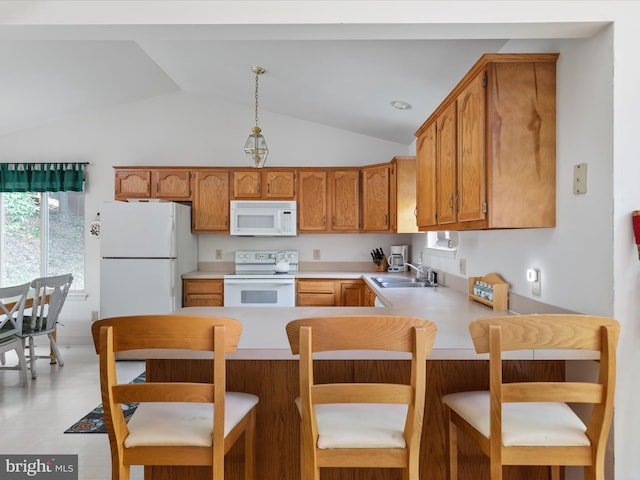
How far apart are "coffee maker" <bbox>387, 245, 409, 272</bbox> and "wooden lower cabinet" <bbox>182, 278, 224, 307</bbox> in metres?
1.91

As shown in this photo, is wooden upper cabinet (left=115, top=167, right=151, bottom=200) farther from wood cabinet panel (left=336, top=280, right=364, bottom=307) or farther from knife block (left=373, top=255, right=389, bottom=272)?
knife block (left=373, top=255, right=389, bottom=272)

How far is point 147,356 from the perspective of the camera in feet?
5.04

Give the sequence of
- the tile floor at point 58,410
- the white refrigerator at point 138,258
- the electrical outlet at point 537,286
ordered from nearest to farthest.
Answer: the electrical outlet at point 537,286 → the tile floor at point 58,410 → the white refrigerator at point 138,258

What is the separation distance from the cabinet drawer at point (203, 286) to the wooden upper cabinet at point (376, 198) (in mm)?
1698

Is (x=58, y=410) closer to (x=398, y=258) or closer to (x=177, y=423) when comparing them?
(x=177, y=423)

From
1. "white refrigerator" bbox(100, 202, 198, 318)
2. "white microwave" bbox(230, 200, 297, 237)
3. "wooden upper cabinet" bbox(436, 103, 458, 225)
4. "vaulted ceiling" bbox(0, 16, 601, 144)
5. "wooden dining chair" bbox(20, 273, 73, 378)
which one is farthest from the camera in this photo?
"white microwave" bbox(230, 200, 297, 237)

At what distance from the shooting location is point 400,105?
359cm

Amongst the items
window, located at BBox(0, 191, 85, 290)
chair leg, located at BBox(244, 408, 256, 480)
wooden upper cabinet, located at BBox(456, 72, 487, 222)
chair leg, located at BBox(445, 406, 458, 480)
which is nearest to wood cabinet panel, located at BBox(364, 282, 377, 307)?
wooden upper cabinet, located at BBox(456, 72, 487, 222)

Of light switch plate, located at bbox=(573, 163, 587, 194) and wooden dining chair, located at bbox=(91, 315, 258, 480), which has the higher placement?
light switch plate, located at bbox=(573, 163, 587, 194)

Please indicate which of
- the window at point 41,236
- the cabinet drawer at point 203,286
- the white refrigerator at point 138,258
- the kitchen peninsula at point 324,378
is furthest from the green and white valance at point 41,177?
the kitchen peninsula at point 324,378

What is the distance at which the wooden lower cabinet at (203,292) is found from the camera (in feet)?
14.7

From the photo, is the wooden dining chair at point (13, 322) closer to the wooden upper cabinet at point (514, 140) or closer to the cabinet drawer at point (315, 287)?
the cabinet drawer at point (315, 287)

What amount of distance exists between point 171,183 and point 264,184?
1041 mm

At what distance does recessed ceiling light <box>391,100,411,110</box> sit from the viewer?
11.6 ft
